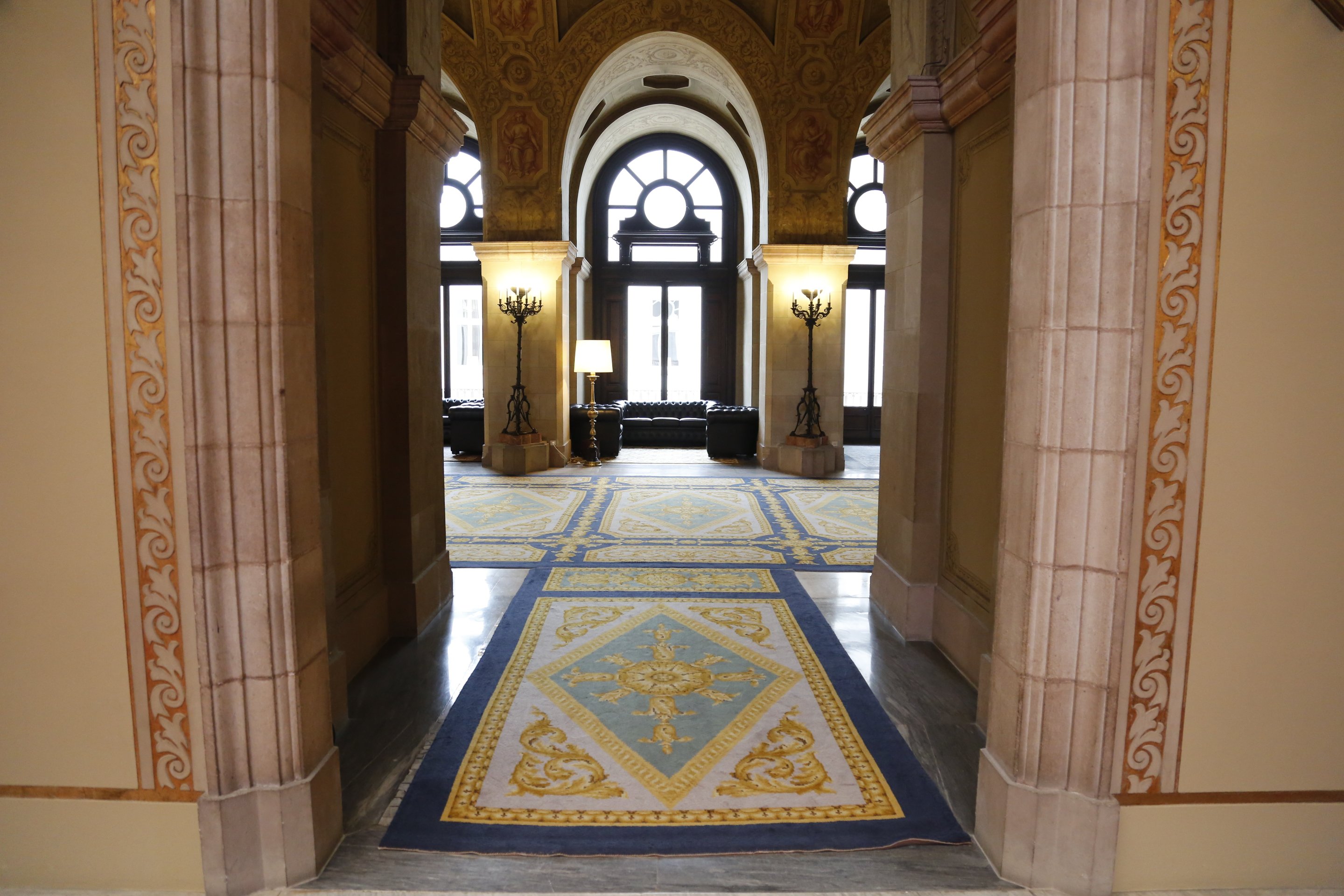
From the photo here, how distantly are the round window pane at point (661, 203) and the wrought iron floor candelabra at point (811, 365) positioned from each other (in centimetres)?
560

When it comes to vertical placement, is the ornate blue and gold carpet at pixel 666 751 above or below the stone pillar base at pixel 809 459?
below

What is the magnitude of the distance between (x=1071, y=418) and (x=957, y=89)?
267 cm

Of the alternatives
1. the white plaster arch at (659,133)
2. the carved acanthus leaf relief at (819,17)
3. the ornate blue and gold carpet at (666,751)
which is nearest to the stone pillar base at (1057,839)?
the ornate blue and gold carpet at (666,751)

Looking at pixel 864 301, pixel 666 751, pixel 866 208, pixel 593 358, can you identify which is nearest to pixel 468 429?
pixel 593 358

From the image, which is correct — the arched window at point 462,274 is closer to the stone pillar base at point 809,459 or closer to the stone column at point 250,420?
the stone pillar base at point 809,459

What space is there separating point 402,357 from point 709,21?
9.41 metres

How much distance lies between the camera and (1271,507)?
96.2 inches

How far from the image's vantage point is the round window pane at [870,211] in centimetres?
1673

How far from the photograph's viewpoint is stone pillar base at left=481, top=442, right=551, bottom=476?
12117 mm

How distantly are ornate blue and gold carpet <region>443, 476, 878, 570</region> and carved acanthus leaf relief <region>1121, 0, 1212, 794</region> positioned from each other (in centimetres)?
407

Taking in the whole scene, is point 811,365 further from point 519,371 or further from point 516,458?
point 516,458

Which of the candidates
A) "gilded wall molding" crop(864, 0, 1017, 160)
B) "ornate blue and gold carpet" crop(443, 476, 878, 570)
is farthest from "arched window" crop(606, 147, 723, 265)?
"gilded wall molding" crop(864, 0, 1017, 160)

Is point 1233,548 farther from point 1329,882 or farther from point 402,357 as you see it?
point 402,357

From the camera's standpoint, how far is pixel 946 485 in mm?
4719
